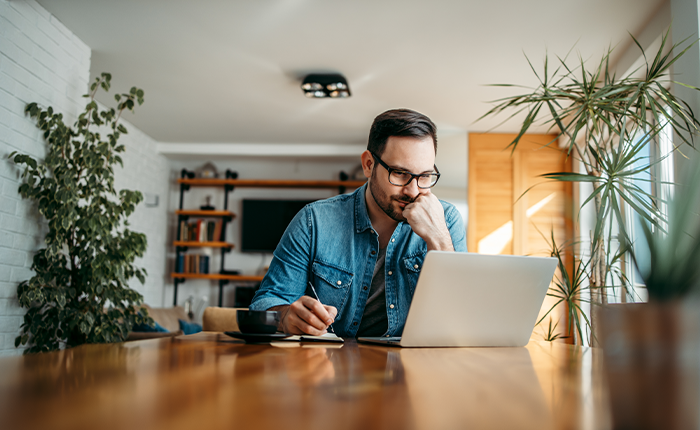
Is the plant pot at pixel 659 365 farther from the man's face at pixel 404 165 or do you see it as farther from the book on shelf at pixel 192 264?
the book on shelf at pixel 192 264

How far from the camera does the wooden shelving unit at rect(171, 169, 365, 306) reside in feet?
20.1

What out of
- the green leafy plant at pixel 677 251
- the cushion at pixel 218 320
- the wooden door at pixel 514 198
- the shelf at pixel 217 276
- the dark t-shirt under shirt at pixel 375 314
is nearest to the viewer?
the green leafy plant at pixel 677 251

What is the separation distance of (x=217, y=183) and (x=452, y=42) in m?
3.88

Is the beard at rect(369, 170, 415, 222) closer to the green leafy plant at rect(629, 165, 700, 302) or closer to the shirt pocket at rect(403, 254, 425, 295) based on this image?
the shirt pocket at rect(403, 254, 425, 295)

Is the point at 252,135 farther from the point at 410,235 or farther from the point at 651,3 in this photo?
the point at 410,235

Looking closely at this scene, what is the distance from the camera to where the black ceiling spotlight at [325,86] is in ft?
13.1

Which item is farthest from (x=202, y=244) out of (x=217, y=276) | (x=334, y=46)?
(x=334, y=46)

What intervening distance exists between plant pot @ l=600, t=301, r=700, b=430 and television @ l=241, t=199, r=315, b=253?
604 centimetres

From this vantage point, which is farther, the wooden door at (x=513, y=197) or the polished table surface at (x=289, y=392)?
the wooden door at (x=513, y=197)

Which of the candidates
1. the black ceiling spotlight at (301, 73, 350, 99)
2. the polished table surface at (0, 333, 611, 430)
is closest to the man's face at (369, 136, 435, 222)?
the polished table surface at (0, 333, 611, 430)

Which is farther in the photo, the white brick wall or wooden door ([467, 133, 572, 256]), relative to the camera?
wooden door ([467, 133, 572, 256])

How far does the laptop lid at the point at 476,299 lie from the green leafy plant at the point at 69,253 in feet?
8.65

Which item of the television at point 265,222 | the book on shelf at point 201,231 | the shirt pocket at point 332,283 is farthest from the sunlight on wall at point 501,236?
the shirt pocket at point 332,283

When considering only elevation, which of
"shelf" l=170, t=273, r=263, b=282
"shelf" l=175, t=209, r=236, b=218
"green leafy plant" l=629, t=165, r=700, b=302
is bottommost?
"shelf" l=170, t=273, r=263, b=282
